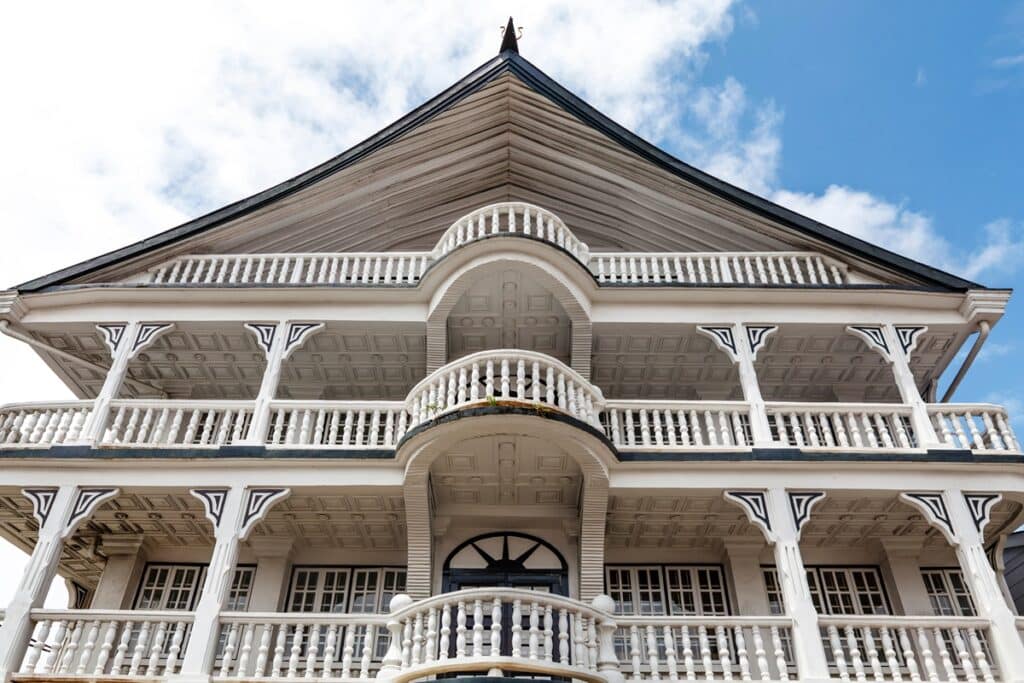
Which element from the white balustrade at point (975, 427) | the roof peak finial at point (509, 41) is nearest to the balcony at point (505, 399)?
the white balustrade at point (975, 427)

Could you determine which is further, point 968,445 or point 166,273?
point 166,273

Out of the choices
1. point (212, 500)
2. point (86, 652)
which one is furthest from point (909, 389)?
point (86, 652)

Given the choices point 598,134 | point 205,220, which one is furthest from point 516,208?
point 205,220

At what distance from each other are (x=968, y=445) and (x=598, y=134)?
1015 cm

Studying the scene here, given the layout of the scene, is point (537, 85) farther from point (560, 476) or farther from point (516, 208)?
point (560, 476)

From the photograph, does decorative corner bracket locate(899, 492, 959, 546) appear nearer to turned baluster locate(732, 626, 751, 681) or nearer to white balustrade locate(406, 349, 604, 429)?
turned baluster locate(732, 626, 751, 681)

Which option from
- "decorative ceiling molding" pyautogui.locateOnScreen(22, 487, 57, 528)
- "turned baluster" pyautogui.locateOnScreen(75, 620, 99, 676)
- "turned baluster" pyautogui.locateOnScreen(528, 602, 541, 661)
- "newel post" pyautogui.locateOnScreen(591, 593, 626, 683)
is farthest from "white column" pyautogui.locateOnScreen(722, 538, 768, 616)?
"decorative ceiling molding" pyautogui.locateOnScreen(22, 487, 57, 528)

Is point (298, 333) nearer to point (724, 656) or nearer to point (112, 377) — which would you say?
point (112, 377)

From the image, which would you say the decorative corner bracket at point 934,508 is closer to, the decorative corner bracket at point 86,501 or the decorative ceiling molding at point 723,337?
the decorative ceiling molding at point 723,337

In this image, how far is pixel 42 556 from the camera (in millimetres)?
12375

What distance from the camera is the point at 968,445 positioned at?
13.4m

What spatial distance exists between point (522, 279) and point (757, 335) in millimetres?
4961

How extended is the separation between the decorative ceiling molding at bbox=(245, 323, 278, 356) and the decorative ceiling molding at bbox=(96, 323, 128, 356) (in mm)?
2633

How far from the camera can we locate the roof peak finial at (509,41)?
712 inches
